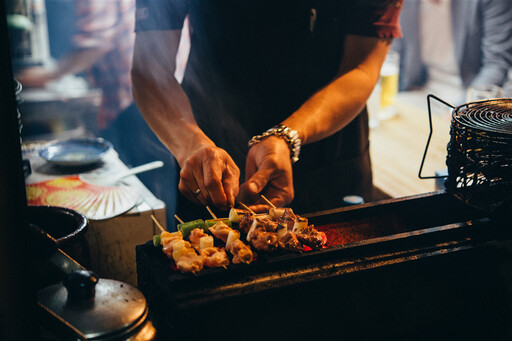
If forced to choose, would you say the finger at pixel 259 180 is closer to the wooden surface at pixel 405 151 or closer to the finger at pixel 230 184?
the finger at pixel 230 184

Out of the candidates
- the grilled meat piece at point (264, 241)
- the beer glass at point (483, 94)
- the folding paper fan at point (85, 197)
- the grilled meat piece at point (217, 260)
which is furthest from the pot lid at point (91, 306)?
the beer glass at point (483, 94)

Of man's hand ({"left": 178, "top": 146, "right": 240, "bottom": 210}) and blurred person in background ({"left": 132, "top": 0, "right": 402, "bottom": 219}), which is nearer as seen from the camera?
man's hand ({"left": 178, "top": 146, "right": 240, "bottom": 210})

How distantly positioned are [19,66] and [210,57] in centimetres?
558

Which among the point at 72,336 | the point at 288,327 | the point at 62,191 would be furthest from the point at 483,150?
the point at 62,191

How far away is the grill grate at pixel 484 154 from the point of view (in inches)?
58.4

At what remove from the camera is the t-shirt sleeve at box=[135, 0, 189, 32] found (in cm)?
226

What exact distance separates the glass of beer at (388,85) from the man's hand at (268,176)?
2610 millimetres

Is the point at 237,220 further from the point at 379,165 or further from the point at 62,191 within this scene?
the point at 379,165

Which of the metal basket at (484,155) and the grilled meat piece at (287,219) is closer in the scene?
the metal basket at (484,155)

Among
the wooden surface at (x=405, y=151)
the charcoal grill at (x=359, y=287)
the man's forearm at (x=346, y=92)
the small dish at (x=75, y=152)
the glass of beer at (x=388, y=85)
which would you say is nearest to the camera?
the charcoal grill at (x=359, y=287)

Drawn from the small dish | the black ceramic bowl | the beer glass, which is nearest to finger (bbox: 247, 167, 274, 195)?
the black ceramic bowl

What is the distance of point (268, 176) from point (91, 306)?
3.38ft

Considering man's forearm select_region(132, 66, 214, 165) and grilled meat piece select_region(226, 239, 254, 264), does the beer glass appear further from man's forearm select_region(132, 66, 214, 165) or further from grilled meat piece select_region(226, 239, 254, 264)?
grilled meat piece select_region(226, 239, 254, 264)

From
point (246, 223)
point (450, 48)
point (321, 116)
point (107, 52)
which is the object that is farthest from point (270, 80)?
point (450, 48)
